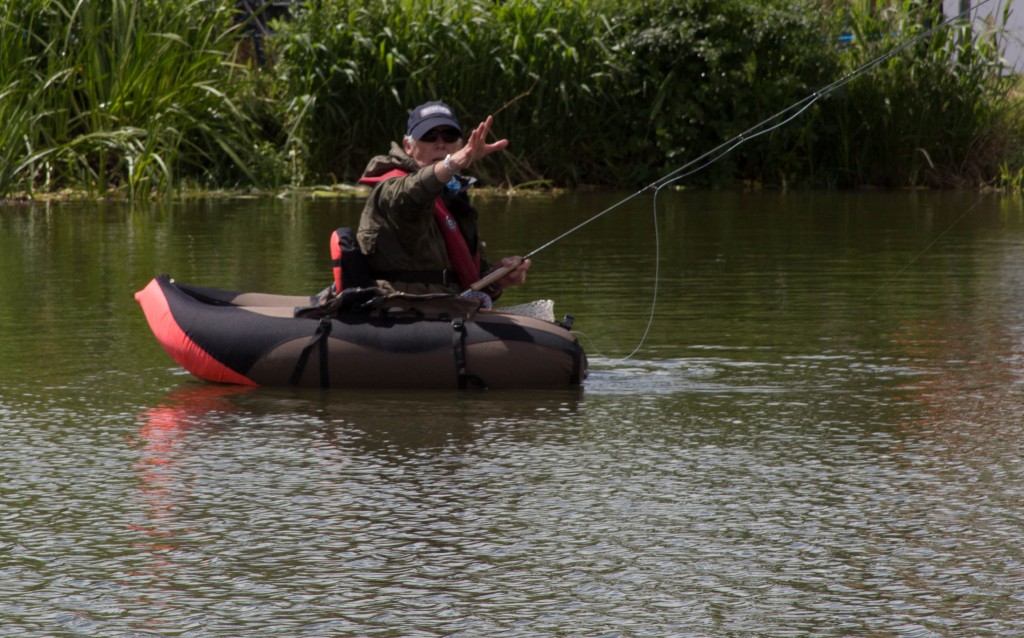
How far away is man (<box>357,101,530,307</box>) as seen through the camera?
7484 mm

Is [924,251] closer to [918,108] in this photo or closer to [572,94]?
[918,108]

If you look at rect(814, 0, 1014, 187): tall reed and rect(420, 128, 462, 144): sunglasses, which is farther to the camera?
rect(814, 0, 1014, 187): tall reed

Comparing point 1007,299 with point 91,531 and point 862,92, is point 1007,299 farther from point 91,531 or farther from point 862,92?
point 862,92

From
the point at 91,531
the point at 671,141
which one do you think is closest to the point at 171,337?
the point at 91,531

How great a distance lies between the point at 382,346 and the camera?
24.4 ft

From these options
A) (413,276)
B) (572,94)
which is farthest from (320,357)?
(572,94)

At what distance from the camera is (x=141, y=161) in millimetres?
18953

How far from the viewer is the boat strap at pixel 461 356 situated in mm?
7406

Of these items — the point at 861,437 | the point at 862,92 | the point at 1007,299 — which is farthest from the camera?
the point at 862,92

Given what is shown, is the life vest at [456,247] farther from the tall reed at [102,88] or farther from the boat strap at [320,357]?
the tall reed at [102,88]

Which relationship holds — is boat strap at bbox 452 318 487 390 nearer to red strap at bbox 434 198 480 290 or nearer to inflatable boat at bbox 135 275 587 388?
inflatable boat at bbox 135 275 587 388

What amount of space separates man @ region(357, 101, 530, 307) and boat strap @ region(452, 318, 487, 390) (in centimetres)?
32

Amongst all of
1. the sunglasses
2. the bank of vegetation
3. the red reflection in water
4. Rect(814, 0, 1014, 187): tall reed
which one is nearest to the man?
the sunglasses

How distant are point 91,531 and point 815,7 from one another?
18.0 metres
